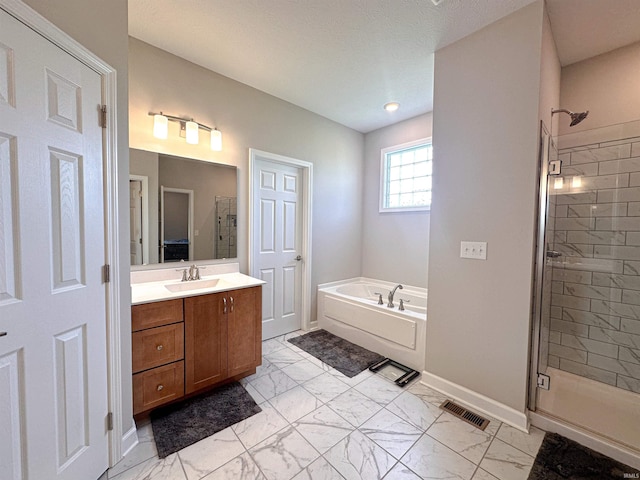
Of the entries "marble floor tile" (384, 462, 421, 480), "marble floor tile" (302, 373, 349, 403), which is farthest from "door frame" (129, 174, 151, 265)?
"marble floor tile" (384, 462, 421, 480)

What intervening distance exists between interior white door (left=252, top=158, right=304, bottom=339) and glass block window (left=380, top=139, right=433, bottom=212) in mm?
1231

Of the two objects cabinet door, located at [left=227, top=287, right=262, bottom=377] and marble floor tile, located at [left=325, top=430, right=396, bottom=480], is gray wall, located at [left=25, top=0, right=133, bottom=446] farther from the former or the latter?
marble floor tile, located at [left=325, top=430, right=396, bottom=480]

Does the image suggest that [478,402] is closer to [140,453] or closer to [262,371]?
[262,371]

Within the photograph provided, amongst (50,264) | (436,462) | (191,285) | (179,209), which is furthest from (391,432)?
(179,209)

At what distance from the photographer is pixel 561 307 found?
7.52 feet

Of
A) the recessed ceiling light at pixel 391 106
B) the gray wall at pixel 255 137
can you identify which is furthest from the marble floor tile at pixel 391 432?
the recessed ceiling light at pixel 391 106

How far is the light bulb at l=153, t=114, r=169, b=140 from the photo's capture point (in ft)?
6.81

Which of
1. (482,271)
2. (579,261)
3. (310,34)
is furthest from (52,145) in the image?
(579,261)

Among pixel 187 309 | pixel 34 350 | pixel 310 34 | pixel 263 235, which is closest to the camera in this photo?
pixel 34 350

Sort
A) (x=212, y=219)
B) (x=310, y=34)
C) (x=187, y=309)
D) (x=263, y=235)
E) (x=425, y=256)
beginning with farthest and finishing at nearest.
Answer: (x=425, y=256)
(x=263, y=235)
(x=212, y=219)
(x=310, y=34)
(x=187, y=309)

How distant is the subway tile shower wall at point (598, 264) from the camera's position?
1979mm

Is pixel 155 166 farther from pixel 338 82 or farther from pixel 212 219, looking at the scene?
pixel 338 82

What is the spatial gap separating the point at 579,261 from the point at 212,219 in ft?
10.6

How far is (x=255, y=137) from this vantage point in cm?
272
